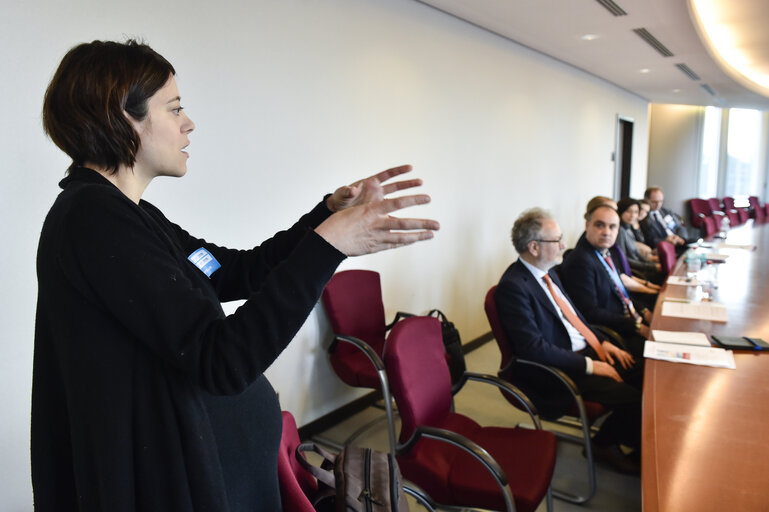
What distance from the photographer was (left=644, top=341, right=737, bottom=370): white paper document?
215 centimetres

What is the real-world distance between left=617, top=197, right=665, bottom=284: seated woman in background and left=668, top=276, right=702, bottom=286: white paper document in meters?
1.26

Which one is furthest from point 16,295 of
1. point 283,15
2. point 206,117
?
point 283,15

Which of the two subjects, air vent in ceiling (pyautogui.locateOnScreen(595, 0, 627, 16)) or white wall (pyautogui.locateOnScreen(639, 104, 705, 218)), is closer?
air vent in ceiling (pyautogui.locateOnScreen(595, 0, 627, 16))

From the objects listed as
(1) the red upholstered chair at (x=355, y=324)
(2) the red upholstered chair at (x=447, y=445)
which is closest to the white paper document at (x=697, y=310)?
(2) the red upholstered chair at (x=447, y=445)

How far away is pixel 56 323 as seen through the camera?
0.87 m

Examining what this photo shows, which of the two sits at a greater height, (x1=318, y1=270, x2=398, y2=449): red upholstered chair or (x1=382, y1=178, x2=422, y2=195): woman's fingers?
(x1=382, y1=178, x2=422, y2=195): woman's fingers

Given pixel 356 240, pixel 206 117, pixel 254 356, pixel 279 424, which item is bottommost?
pixel 279 424

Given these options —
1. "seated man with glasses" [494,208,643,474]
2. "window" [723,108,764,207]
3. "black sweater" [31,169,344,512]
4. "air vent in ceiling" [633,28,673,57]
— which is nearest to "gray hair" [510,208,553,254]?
"seated man with glasses" [494,208,643,474]

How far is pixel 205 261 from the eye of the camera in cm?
126

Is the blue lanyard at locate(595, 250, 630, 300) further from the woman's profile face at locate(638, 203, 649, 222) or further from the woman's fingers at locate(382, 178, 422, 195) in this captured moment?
the woman's profile face at locate(638, 203, 649, 222)

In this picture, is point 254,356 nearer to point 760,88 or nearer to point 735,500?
point 735,500

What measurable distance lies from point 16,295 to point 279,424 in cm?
149

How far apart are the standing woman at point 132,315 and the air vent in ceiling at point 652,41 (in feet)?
17.7

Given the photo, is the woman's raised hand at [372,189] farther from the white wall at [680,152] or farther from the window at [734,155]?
the window at [734,155]
